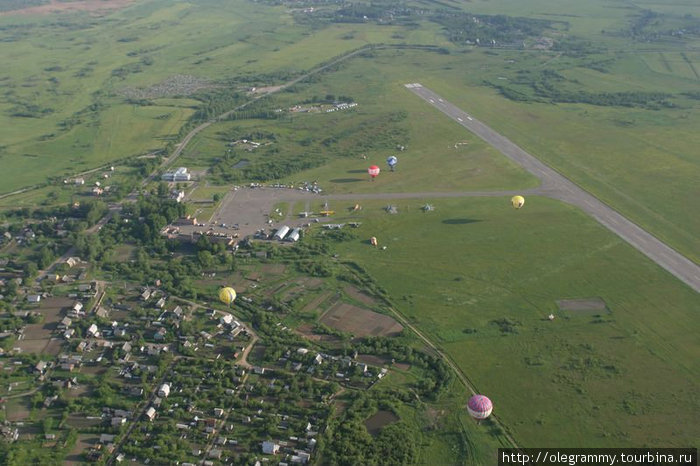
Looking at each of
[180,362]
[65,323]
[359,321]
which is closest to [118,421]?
[180,362]

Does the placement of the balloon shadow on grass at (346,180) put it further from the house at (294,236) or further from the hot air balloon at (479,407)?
the hot air balloon at (479,407)

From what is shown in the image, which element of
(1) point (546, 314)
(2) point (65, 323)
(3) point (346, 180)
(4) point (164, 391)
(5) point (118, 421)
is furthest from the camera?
(3) point (346, 180)

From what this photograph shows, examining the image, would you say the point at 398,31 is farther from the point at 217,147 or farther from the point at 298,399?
the point at 298,399

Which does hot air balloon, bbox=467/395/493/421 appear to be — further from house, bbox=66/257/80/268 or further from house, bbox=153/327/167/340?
house, bbox=66/257/80/268

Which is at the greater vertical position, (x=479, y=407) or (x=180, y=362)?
(x=479, y=407)

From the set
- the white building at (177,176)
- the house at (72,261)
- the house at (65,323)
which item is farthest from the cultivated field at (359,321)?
the white building at (177,176)

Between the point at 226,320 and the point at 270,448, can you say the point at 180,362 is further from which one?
the point at 270,448
